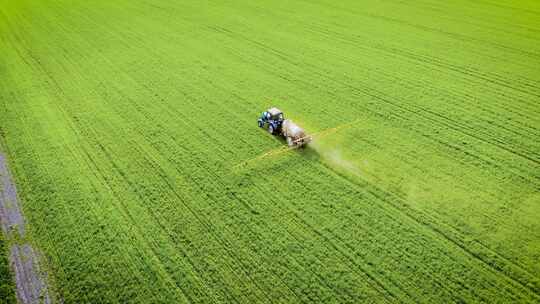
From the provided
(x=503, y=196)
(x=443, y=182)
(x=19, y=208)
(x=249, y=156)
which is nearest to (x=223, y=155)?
(x=249, y=156)

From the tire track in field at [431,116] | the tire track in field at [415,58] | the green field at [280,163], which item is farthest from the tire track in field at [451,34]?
the tire track in field at [431,116]

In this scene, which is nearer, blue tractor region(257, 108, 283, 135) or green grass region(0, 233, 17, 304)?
green grass region(0, 233, 17, 304)

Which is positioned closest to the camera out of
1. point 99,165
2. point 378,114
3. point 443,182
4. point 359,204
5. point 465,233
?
point 465,233

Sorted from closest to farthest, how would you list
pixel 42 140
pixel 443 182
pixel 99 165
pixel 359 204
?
1. pixel 359 204
2. pixel 443 182
3. pixel 99 165
4. pixel 42 140

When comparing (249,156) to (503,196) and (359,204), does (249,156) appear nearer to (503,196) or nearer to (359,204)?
(359,204)

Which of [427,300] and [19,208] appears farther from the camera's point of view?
[19,208]

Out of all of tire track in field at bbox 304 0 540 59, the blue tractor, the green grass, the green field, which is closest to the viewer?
the green grass

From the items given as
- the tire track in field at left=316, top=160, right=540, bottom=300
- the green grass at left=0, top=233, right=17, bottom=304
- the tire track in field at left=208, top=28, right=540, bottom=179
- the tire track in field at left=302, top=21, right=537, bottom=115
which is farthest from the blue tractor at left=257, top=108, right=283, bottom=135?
the green grass at left=0, top=233, right=17, bottom=304

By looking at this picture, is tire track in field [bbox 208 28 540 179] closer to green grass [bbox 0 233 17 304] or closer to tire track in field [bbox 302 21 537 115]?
tire track in field [bbox 302 21 537 115]
